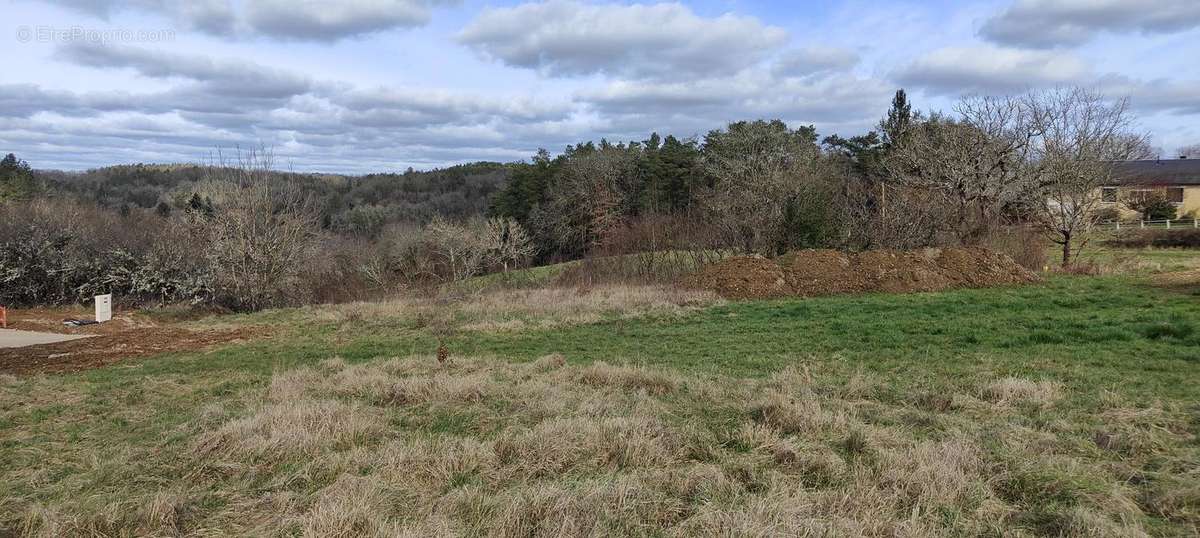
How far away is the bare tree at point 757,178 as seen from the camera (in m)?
21.7

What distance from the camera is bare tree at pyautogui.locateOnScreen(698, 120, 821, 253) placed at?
21.7m

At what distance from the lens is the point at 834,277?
17.1 metres

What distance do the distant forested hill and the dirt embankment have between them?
125 ft

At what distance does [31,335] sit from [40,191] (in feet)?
136

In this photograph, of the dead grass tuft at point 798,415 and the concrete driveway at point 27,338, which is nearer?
the dead grass tuft at point 798,415

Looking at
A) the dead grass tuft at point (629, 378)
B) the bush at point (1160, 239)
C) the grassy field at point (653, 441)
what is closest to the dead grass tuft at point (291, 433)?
the grassy field at point (653, 441)

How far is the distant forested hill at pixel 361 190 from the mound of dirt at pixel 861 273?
44.1 metres

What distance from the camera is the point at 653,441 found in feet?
14.9

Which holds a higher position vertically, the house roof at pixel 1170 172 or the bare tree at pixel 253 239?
the house roof at pixel 1170 172

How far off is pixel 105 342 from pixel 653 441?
12840 millimetres

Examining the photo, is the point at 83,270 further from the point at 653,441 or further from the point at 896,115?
the point at 896,115

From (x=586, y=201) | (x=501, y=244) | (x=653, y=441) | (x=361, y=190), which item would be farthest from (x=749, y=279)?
(x=361, y=190)

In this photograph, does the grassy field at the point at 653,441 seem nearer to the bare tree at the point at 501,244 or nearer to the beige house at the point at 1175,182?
the bare tree at the point at 501,244

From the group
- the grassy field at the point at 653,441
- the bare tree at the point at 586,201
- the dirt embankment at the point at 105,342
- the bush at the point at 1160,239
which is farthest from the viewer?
the bare tree at the point at 586,201
